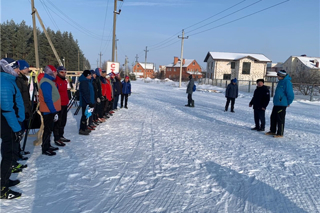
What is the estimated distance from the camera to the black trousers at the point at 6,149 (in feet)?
10.3

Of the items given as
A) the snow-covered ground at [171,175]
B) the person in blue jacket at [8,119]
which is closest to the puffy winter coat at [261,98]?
the snow-covered ground at [171,175]

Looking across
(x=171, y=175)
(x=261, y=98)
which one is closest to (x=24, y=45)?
(x=261, y=98)

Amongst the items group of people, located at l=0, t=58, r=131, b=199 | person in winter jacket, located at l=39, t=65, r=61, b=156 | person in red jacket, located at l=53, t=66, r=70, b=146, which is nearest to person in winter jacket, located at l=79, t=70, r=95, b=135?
group of people, located at l=0, t=58, r=131, b=199

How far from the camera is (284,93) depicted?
695 cm

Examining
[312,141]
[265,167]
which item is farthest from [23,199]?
[312,141]

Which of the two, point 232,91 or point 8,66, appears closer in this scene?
point 8,66

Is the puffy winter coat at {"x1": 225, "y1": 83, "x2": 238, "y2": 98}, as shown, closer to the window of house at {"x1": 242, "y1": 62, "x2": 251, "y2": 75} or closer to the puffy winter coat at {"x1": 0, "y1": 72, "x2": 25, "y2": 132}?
the puffy winter coat at {"x1": 0, "y1": 72, "x2": 25, "y2": 132}

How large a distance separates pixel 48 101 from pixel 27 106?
0.46 m

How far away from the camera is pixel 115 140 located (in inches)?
→ 245

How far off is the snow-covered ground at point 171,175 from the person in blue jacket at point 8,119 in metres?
0.29

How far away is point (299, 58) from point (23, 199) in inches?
2886

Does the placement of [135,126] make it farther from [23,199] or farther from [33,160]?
[23,199]

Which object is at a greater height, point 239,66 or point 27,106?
point 239,66

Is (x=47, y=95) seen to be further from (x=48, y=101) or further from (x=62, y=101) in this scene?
(x=62, y=101)
